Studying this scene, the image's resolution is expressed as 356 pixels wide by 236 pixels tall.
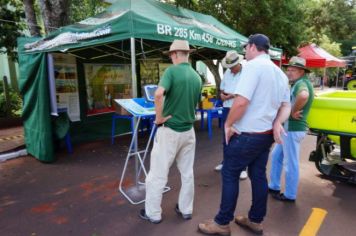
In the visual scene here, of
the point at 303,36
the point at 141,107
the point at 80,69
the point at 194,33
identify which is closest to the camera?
the point at 141,107

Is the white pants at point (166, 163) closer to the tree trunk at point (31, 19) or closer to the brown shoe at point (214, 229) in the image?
the brown shoe at point (214, 229)

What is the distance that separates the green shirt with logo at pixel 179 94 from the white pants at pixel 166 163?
0.11 metres

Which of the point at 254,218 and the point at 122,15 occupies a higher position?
the point at 122,15

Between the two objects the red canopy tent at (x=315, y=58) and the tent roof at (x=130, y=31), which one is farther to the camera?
the red canopy tent at (x=315, y=58)

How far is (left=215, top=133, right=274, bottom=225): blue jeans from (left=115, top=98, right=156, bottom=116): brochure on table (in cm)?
112

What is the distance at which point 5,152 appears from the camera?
5.69 m

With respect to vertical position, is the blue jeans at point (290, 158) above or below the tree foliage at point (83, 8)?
below

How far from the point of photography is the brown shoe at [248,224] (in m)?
2.94

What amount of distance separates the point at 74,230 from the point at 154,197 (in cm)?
92

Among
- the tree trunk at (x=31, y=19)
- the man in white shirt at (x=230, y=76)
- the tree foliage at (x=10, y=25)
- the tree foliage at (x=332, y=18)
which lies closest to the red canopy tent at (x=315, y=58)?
the tree foliage at (x=332, y=18)

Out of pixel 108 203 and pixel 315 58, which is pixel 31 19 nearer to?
pixel 108 203

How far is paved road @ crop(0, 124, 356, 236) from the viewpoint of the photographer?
308 centimetres

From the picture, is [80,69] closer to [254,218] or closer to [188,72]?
[188,72]

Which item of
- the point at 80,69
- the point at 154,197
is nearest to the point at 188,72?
the point at 154,197
